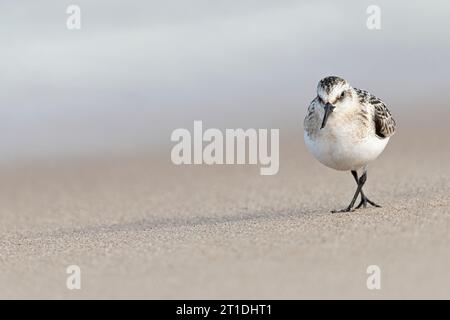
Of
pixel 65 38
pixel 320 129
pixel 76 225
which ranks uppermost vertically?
pixel 65 38

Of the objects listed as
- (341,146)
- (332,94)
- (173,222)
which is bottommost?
(173,222)

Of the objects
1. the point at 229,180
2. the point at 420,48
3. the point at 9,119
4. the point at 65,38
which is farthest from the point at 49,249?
the point at 420,48

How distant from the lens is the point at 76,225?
8.14 metres

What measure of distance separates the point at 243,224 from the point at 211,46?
22.1 ft

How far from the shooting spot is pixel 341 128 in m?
7.07

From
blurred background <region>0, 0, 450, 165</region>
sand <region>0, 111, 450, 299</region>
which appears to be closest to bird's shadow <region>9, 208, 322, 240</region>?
sand <region>0, 111, 450, 299</region>

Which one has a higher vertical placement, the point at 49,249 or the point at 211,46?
the point at 211,46

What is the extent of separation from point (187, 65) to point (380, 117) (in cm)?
613

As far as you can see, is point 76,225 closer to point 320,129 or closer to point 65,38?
point 320,129

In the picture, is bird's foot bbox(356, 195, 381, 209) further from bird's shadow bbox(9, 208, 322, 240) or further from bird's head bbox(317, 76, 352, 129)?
bird's head bbox(317, 76, 352, 129)

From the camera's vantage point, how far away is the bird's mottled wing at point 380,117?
7344 mm

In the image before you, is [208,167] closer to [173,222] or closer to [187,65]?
[173,222]

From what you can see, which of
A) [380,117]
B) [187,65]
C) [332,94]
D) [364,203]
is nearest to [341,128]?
[332,94]

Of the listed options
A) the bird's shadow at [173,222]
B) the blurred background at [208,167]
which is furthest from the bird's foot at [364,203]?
the bird's shadow at [173,222]
